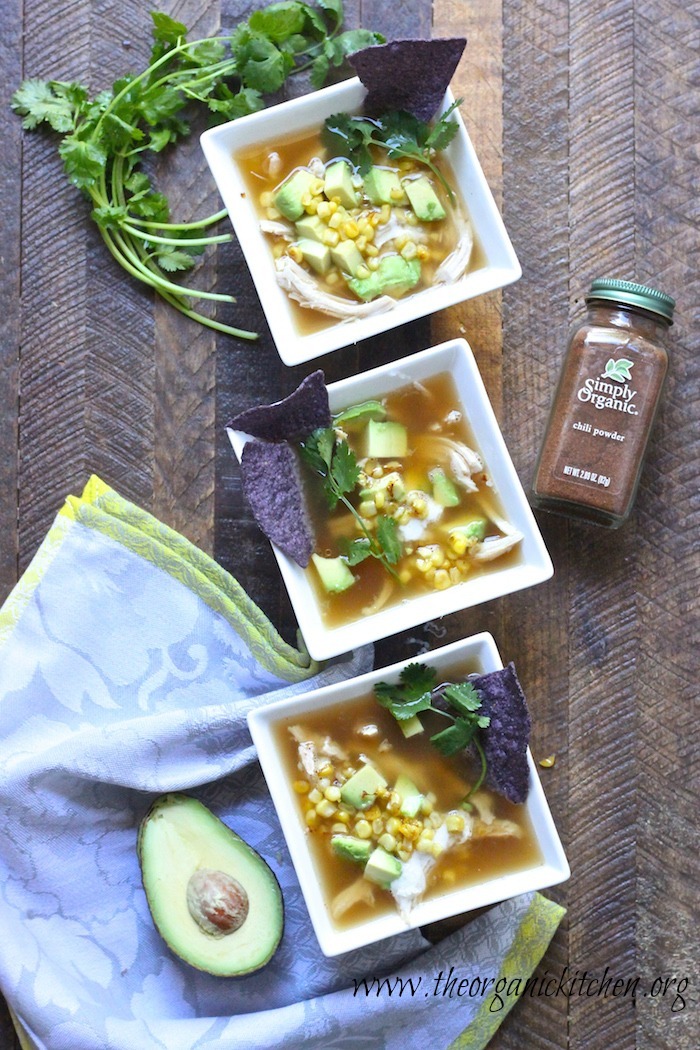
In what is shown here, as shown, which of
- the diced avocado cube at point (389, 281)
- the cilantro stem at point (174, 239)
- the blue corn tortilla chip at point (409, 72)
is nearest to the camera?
the blue corn tortilla chip at point (409, 72)

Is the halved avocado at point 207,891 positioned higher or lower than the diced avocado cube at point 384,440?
lower

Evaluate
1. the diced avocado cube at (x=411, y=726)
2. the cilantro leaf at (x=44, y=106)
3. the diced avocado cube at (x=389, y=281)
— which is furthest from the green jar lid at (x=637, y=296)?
the cilantro leaf at (x=44, y=106)

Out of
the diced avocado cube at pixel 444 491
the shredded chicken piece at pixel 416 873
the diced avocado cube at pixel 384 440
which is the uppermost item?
the diced avocado cube at pixel 384 440

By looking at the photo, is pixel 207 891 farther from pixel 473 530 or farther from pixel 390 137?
pixel 390 137

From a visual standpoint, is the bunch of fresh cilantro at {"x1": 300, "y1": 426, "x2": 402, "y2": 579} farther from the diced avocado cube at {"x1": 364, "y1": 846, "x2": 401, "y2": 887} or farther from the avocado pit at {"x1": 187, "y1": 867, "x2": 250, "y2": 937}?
the avocado pit at {"x1": 187, "y1": 867, "x2": 250, "y2": 937}

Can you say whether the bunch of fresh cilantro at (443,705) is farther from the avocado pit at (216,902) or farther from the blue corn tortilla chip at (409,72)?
the blue corn tortilla chip at (409,72)
